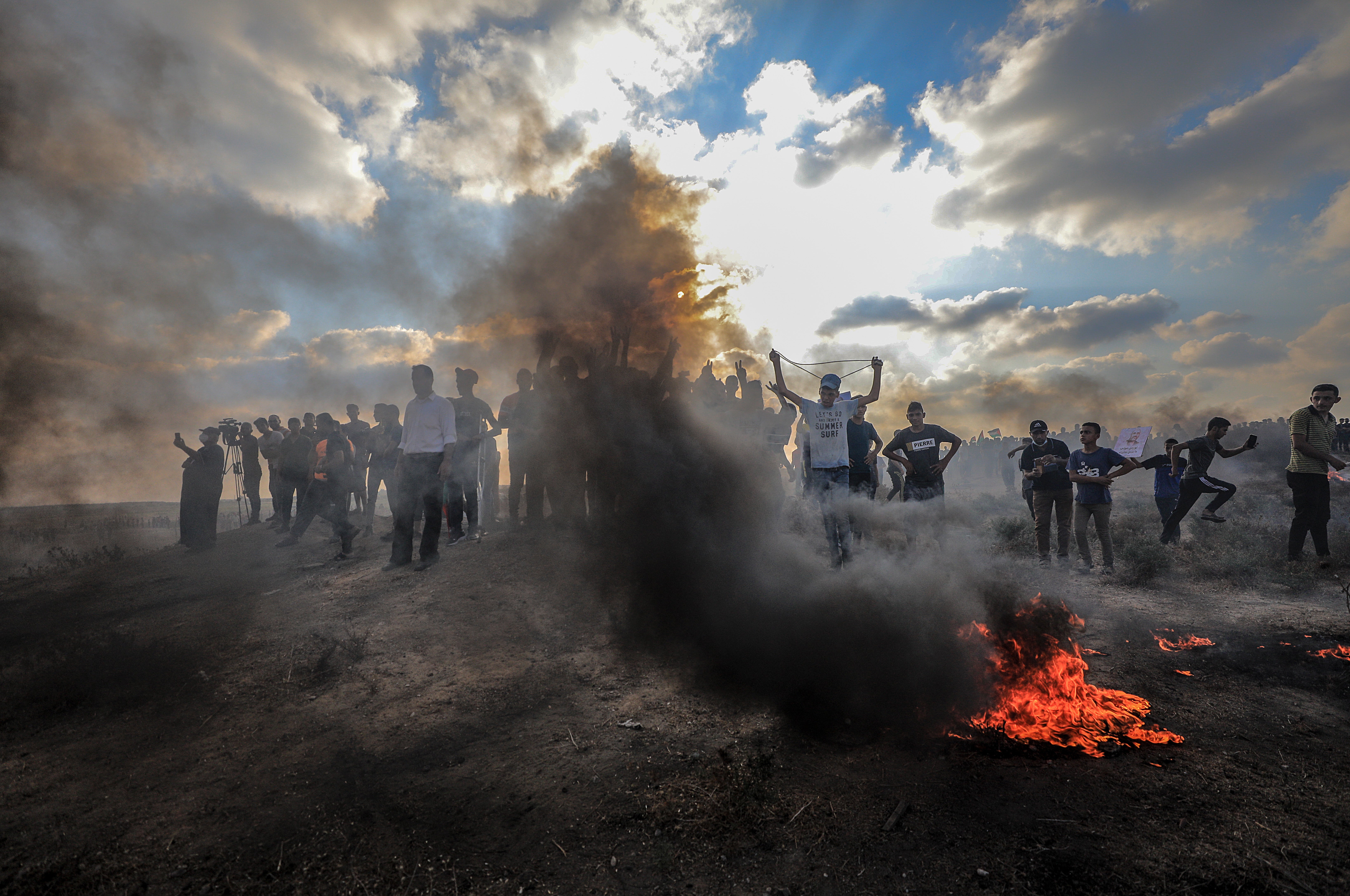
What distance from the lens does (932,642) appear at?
4773 mm

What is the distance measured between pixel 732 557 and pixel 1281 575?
7408 millimetres

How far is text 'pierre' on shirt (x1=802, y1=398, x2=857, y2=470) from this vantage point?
739cm

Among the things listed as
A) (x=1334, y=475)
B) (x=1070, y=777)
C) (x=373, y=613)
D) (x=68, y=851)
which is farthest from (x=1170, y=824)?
(x=1334, y=475)

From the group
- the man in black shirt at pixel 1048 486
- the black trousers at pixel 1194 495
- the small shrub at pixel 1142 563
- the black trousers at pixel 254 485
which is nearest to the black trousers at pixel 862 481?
the man in black shirt at pixel 1048 486

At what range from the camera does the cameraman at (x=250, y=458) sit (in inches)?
498

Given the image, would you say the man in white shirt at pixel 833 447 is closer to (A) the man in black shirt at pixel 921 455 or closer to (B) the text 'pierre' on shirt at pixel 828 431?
(B) the text 'pierre' on shirt at pixel 828 431

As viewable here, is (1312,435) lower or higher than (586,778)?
higher

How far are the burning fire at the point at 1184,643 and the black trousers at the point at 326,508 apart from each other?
1017 centimetres

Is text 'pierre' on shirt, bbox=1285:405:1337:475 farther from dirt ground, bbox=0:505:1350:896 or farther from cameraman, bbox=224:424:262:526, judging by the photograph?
cameraman, bbox=224:424:262:526

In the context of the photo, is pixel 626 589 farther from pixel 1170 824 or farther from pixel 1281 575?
pixel 1281 575

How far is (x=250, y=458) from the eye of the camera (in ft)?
42.0

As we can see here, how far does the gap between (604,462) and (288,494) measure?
717 centimetres

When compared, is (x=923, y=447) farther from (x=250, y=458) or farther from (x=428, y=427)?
(x=250, y=458)

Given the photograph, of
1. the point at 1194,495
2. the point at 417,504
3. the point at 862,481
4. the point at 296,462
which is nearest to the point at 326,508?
the point at 296,462
